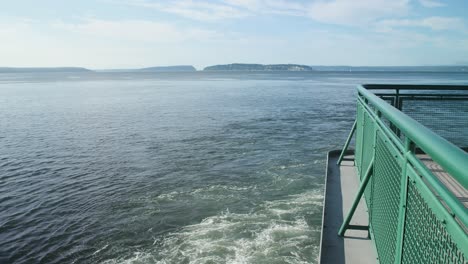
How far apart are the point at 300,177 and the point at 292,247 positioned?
555cm

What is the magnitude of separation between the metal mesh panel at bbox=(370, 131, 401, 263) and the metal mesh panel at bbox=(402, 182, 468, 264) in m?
0.35

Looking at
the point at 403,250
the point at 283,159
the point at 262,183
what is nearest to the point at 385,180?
the point at 403,250

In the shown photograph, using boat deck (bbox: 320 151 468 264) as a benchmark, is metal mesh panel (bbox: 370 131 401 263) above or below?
above

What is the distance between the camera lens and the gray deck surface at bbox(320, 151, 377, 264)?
4.44 meters

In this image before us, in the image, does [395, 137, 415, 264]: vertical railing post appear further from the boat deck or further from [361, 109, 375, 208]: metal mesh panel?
[361, 109, 375, 208]: metal mesh panel

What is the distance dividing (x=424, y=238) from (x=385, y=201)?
133cm

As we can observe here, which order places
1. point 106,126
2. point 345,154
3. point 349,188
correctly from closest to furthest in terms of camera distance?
point 349,188 → point 345,154 → point 106,126

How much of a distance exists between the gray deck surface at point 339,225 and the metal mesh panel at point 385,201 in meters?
0.34

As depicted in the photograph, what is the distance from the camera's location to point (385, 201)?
355 cm

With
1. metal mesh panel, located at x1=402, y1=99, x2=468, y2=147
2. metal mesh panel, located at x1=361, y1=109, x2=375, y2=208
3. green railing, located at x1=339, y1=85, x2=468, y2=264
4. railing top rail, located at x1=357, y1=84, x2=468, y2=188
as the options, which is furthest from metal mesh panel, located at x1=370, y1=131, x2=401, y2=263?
metal mesh panel, located at x1=402, y1=99, x2=468, y2=147

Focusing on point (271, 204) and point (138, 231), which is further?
point (271, 204)

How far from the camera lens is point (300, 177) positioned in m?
14.6

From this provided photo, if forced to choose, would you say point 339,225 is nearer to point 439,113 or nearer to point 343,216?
point 343,216

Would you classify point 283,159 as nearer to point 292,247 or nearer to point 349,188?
point 292,247
